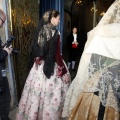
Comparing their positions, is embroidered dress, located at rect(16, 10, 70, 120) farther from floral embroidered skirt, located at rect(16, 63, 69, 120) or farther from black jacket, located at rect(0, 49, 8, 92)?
black jacket, located at rect(0, 49, 8, 92)

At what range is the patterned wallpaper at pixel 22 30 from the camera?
339cm

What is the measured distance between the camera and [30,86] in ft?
10.2

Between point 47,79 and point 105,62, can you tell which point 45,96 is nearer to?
point 47,79

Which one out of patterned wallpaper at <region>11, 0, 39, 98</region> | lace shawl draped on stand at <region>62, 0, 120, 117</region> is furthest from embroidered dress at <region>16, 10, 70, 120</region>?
lace shawl draped on stand at <region>62, 0, 120, 117</region>

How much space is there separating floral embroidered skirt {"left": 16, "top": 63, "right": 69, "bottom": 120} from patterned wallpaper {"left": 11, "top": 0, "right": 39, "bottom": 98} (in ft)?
1.61

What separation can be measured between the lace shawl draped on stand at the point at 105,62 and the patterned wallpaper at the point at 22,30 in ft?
4.81

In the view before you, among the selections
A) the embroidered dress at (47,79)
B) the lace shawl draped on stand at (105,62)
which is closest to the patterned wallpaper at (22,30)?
the embroidered dress at (47,79)

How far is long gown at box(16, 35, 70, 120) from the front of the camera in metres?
2.95

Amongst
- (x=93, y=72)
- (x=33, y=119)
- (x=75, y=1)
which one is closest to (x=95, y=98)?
(x=93, y=72)

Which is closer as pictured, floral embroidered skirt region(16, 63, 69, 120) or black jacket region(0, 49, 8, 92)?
black jacket region(0, 49, 8, 92)

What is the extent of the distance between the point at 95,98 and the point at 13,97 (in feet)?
6.11

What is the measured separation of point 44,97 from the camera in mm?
2986

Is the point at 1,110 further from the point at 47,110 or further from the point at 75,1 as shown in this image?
the point at 75,1

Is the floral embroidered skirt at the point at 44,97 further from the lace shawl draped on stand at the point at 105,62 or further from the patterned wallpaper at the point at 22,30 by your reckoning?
the lace shawl draped on stand at the point at 105,62
